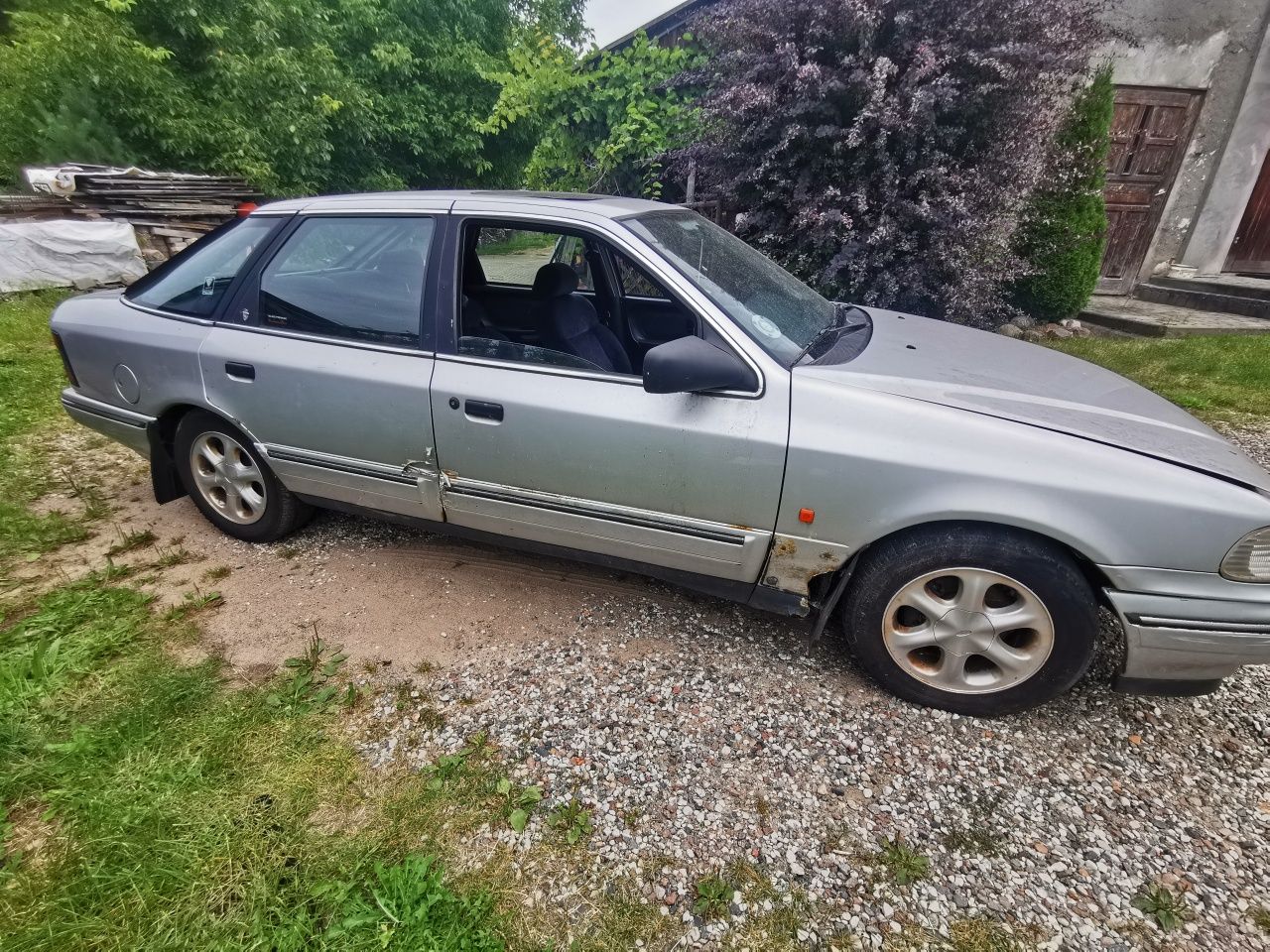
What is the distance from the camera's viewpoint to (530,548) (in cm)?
273

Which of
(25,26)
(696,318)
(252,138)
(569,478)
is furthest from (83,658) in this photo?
(25,26)

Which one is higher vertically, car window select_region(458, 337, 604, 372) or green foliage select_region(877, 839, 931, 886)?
car window select_region(458, 337, 604, 372)

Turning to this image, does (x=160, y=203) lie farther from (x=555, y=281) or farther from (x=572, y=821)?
(x=572, y=821)

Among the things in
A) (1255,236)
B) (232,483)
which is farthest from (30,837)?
(1255,236)

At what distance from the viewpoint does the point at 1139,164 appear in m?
8.56

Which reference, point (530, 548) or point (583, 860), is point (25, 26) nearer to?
point (530, 548)

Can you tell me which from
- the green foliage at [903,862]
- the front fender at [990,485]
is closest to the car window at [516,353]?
the front fender at [990,485]

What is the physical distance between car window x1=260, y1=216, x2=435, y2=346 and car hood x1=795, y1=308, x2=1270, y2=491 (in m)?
1.62

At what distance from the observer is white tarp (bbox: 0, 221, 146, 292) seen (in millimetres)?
7414

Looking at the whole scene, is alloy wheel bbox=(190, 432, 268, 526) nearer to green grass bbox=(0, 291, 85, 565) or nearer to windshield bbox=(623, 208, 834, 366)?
green grass bbox=(0, 291, 85, 565)

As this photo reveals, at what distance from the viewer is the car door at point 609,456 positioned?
7.15 ft

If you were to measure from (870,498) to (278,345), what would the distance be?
248 centimetres

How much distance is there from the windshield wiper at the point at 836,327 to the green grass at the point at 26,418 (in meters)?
3.69

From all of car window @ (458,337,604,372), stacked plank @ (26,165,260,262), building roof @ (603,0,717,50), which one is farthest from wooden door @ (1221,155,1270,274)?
stacked plank @ (26,165,260,262)
